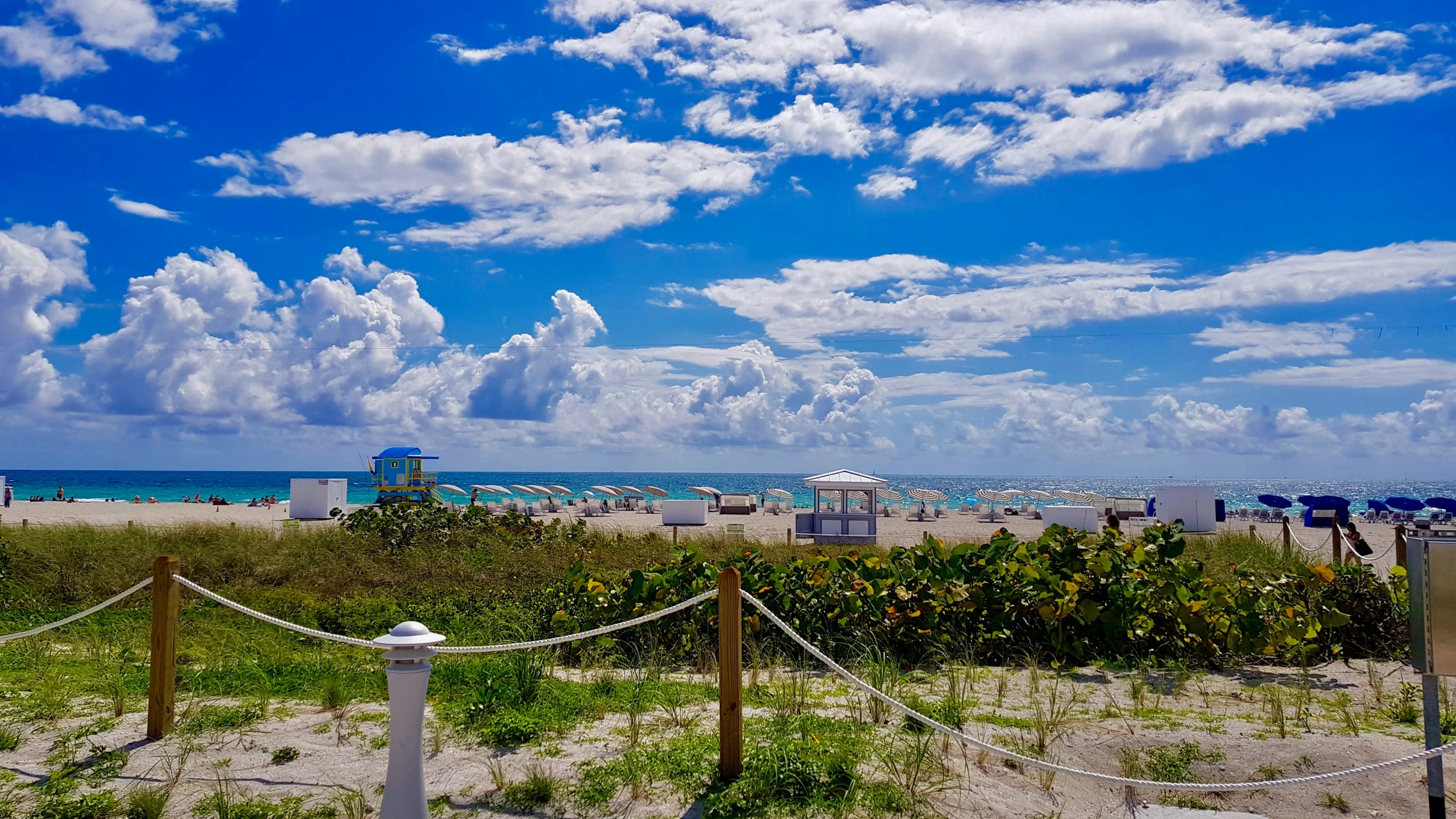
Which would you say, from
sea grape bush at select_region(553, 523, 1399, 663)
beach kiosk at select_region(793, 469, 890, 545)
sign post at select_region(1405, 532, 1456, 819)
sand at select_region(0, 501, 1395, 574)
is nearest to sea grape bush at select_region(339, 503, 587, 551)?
sand at select_region(0, 501, 1395, 574)

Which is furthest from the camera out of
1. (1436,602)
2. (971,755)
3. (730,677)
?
(971,755)

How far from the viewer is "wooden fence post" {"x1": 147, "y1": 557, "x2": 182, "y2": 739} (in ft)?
16.1

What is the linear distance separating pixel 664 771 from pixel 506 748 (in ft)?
3.29

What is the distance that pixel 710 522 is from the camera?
33406mm

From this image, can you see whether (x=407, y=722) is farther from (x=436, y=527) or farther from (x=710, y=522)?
(x=710, y=522)

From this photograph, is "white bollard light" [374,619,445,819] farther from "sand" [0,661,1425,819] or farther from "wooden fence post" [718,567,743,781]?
"wooden fence post" [718,567,743,781]

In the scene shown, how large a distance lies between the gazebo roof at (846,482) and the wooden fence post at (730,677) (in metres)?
19.5

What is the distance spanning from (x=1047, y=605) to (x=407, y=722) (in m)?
5.13

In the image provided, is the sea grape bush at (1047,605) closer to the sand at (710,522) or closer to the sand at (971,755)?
the sand at (971,755)

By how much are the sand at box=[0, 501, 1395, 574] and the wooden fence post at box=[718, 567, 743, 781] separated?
588 inches

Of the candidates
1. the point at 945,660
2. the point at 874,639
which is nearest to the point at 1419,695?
the point at 945,660

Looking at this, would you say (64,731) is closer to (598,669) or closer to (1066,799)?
(598,669)

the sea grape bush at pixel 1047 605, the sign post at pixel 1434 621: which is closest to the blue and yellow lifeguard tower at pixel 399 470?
the sea grape bush at pixel 1047 605

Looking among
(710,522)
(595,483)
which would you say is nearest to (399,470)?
(710,522)
